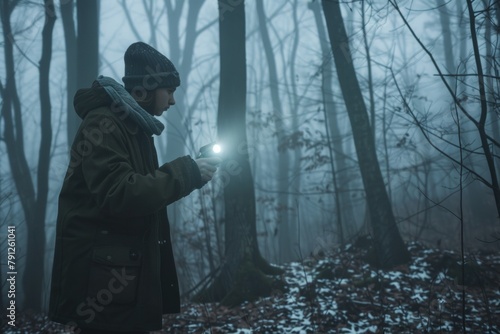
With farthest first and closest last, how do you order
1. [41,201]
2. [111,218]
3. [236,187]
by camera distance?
[41,201] < [236,187] < [111,218]

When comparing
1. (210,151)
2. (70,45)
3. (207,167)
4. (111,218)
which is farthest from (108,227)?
(70,45)

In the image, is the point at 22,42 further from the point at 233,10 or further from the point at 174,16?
the point at 174,16

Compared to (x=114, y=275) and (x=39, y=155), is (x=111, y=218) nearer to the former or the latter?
(x=114, y=275)

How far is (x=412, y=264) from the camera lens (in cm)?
623

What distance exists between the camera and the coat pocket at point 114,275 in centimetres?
165

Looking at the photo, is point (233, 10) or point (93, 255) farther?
point (233, 10)

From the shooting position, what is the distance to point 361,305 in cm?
482

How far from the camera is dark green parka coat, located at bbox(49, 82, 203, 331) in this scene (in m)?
1.63

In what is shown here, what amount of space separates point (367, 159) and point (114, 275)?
581 cm

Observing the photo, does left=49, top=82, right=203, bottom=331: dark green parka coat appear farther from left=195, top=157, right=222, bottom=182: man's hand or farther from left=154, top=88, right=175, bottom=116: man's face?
left=154, top=88, right=175, bottom=116: man's face

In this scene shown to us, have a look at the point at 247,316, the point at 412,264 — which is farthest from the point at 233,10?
the point at 412,264

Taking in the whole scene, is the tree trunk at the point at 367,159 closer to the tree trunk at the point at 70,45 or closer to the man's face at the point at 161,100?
the man's face at the point at 161,100

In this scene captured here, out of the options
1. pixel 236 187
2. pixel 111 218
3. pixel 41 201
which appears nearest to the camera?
pixel 111 218

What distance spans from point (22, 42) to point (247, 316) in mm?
11393
